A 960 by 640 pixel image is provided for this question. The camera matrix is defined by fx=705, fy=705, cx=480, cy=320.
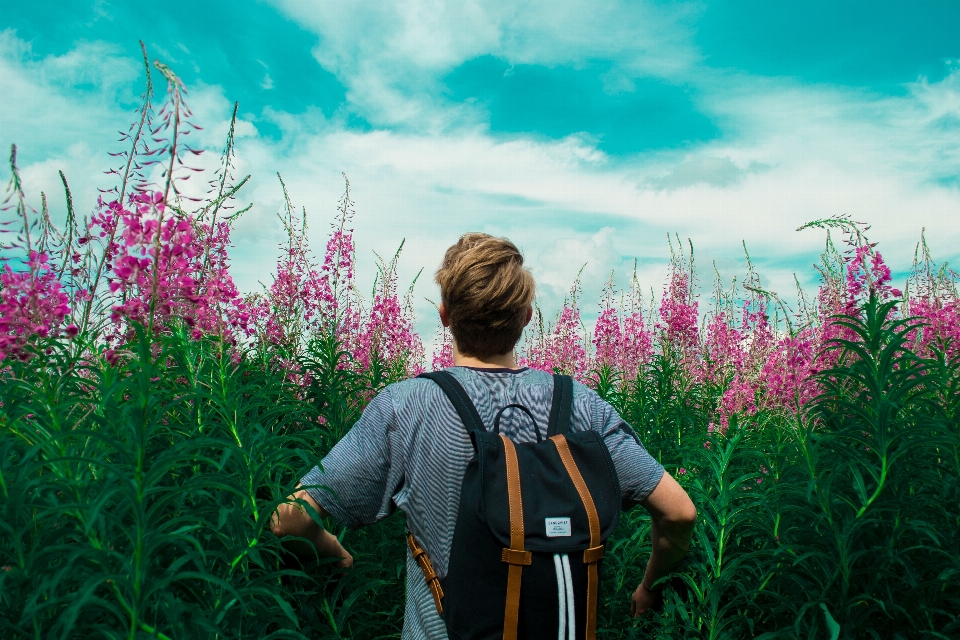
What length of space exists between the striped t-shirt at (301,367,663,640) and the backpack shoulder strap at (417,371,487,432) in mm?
25

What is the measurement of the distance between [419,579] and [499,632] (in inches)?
16.7

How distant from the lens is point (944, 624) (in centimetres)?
307

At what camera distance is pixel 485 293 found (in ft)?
8.04

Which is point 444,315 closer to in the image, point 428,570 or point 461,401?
point 461,401

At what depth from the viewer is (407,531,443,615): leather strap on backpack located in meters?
2.34

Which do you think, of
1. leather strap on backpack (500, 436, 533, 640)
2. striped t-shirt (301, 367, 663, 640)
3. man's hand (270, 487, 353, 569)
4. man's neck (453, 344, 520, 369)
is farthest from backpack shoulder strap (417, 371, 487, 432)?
man's hand (270, 487, 353, 569)

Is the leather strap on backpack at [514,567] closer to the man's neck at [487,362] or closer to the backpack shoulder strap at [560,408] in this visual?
the backpack shoulder strap at [560,408]

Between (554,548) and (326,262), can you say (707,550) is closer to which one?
(554,548)

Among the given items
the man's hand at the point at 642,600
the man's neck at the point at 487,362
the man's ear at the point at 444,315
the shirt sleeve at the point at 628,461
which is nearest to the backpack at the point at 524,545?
the shirt sleeve at the point at 628,461

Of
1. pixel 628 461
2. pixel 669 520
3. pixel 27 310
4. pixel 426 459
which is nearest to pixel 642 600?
pixel 669 520

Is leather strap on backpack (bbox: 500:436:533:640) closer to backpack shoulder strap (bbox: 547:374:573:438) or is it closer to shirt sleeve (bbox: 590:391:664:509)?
backpack shoulder strap (bbox: 547:374:573:438)

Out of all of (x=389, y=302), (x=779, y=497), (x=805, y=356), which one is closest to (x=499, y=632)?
(x=779, y=497)

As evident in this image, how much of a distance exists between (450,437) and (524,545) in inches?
16.8

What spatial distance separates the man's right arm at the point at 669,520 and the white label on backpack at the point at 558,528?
512 millimetres
